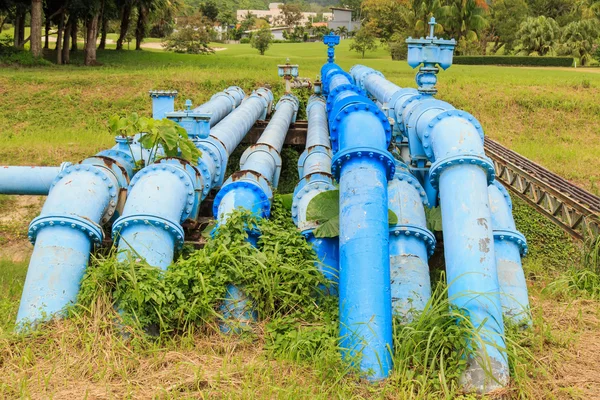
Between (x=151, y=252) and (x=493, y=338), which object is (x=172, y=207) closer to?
(x=151, y=252)

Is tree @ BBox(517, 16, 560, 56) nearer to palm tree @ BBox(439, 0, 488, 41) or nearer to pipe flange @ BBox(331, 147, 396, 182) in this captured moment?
palm tree @ BBox(439, 0, 488, 41)

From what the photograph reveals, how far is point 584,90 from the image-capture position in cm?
2050

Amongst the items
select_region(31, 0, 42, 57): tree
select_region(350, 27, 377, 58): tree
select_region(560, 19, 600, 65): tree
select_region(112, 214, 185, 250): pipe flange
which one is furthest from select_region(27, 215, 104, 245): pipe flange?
select_region(350, 27, 377, 58): tree

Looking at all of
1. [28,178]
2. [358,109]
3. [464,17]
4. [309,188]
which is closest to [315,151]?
[309,188]

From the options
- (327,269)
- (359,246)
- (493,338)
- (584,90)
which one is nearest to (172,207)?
(327,269)

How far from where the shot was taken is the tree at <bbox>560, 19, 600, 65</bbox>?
4341 cm

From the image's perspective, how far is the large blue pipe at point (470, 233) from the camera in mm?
4234

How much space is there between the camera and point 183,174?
6.13 metres

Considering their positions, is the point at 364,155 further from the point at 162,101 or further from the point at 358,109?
the point at 162,101

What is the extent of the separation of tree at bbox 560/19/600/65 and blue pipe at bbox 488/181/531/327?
4202 cm

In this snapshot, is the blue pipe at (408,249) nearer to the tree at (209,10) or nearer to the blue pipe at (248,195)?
the blue pipe at (248,195)

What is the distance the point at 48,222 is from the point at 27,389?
1692 mm

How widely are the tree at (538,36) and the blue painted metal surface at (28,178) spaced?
152 ft

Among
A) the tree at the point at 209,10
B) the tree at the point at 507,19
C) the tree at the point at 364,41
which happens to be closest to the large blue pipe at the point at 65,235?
the tree at the point at 364,41
